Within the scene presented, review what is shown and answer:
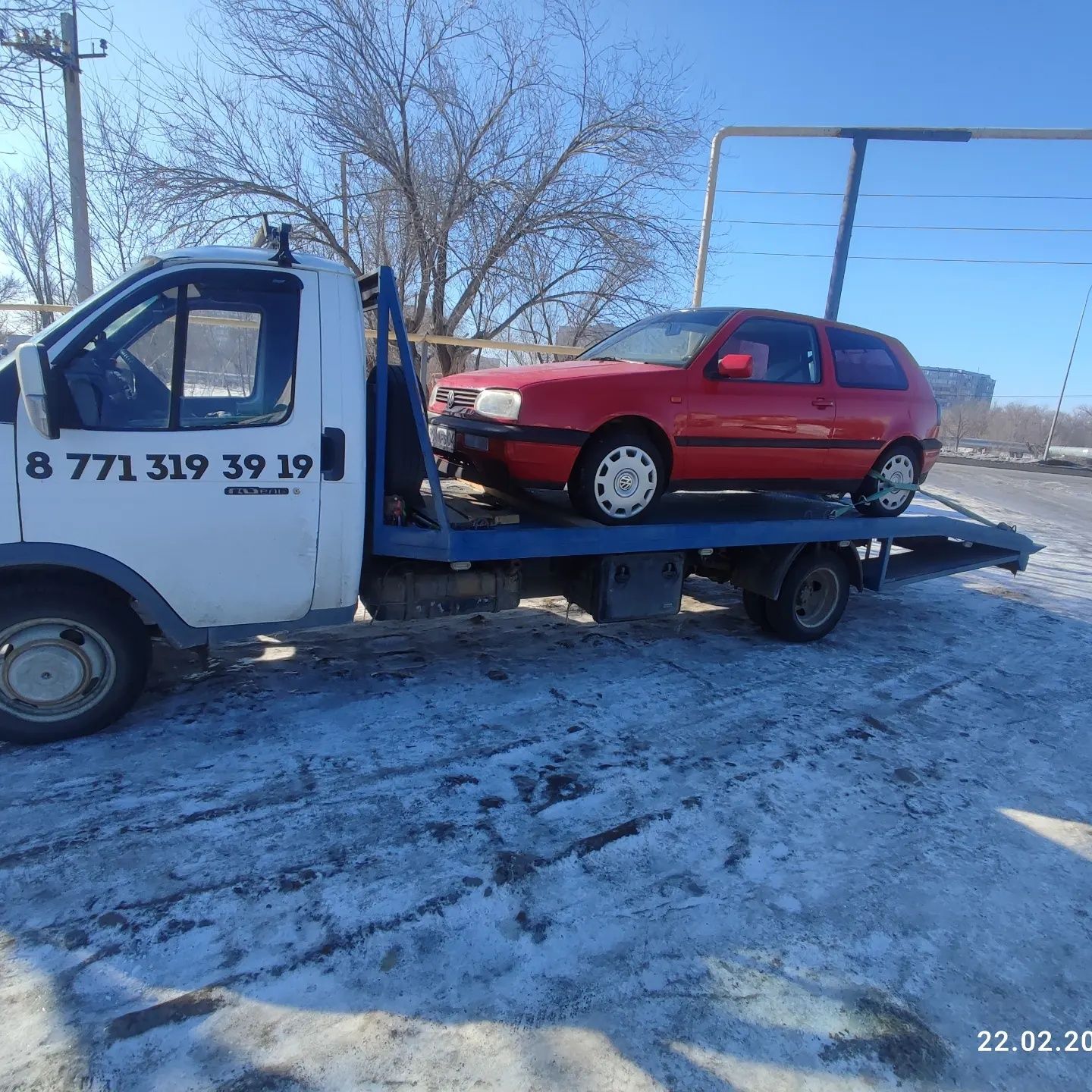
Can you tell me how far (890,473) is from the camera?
5793 millimetres

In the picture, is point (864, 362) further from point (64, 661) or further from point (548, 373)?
point (64, 661)

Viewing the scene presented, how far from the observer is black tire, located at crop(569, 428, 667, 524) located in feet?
14.4

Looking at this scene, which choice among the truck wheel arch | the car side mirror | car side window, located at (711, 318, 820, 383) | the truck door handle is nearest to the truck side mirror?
the truck wheel arch

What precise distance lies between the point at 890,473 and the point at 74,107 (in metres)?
11.8

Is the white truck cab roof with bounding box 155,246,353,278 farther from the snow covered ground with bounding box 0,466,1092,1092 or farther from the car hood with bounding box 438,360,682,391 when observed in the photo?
the snow covered ground with bounding box 0,466,1092,1092

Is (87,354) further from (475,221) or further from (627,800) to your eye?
(475,221)

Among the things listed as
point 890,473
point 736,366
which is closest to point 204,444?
point 736,366

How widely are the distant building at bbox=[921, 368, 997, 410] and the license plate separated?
3861cm

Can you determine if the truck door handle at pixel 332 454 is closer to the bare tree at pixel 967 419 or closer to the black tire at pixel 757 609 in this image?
the black tire at pixel 757 609

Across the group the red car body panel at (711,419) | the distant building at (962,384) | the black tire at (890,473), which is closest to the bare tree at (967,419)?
the distant building at (962,384)

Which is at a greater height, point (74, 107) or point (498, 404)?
point (74, 107)

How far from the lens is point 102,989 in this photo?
212cm

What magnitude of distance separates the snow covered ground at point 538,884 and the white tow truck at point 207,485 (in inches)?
22.5

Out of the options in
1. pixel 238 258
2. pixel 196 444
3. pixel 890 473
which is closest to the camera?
pixel 196 444
